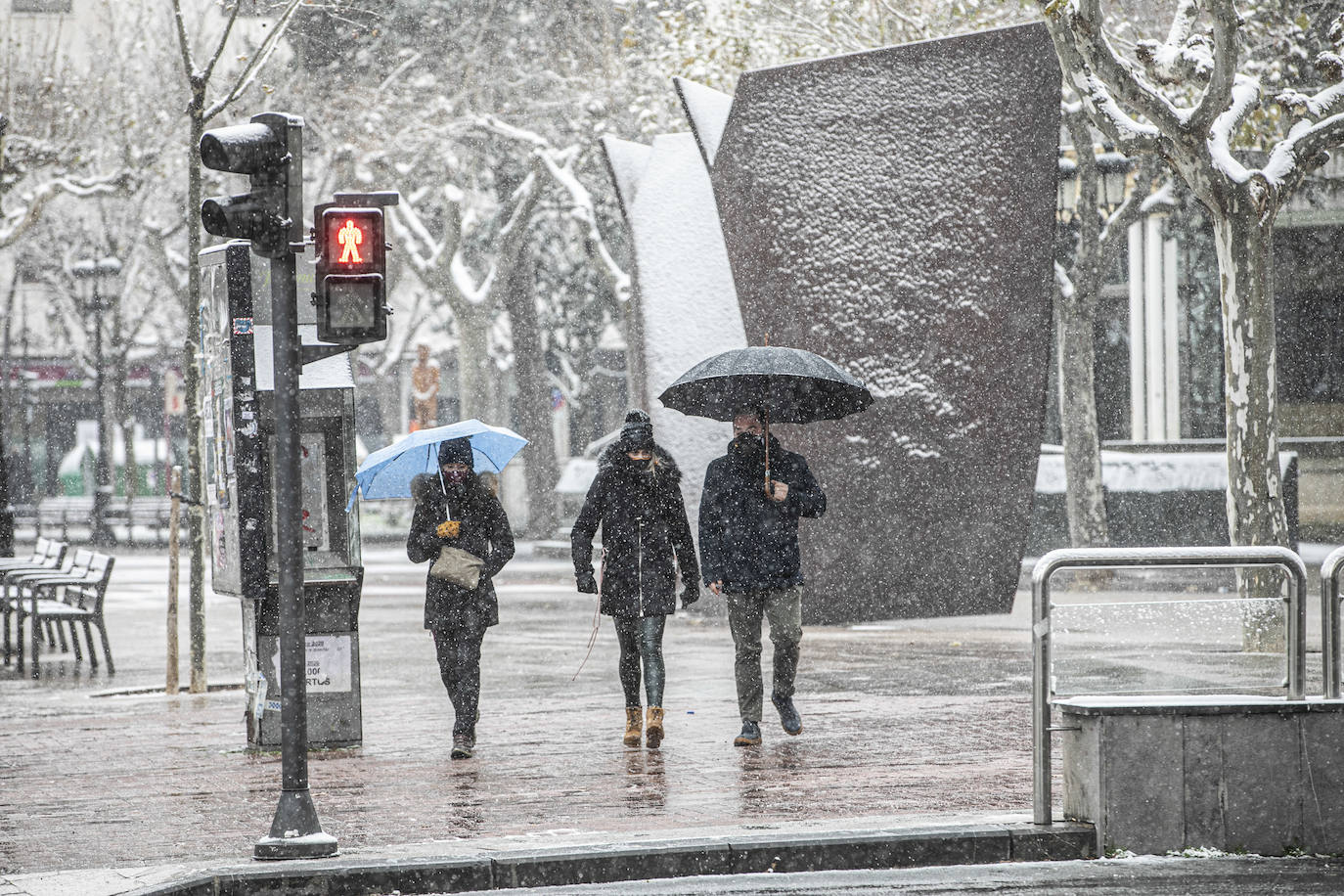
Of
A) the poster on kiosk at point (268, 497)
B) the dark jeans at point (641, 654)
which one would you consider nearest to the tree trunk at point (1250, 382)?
the dark jeans at point (641, 654)

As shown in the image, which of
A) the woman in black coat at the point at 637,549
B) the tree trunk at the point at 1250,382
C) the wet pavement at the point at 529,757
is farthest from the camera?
the tree trunk at the point at 1250,382

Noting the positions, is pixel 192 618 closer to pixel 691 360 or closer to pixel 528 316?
pixel 691 360

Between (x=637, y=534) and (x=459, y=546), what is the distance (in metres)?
0.95

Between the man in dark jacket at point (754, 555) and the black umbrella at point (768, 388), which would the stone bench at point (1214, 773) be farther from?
the black umbrella at point (768, 388)

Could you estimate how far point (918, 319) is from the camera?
15.3m

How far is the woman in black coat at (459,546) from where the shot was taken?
30.7 ft

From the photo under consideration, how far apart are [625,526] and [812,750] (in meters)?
1.53

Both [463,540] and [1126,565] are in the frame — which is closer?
[1126,565]

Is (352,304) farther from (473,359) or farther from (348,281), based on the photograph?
(473,359)

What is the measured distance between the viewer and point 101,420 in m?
36.5

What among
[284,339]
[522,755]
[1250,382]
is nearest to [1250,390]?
[1250,382]

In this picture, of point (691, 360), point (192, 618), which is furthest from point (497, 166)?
point (192, 618)

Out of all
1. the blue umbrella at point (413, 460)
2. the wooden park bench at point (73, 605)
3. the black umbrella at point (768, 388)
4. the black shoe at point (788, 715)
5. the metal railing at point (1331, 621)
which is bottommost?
the black shoe at point (788, 715)

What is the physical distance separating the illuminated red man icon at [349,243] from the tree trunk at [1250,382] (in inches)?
339
